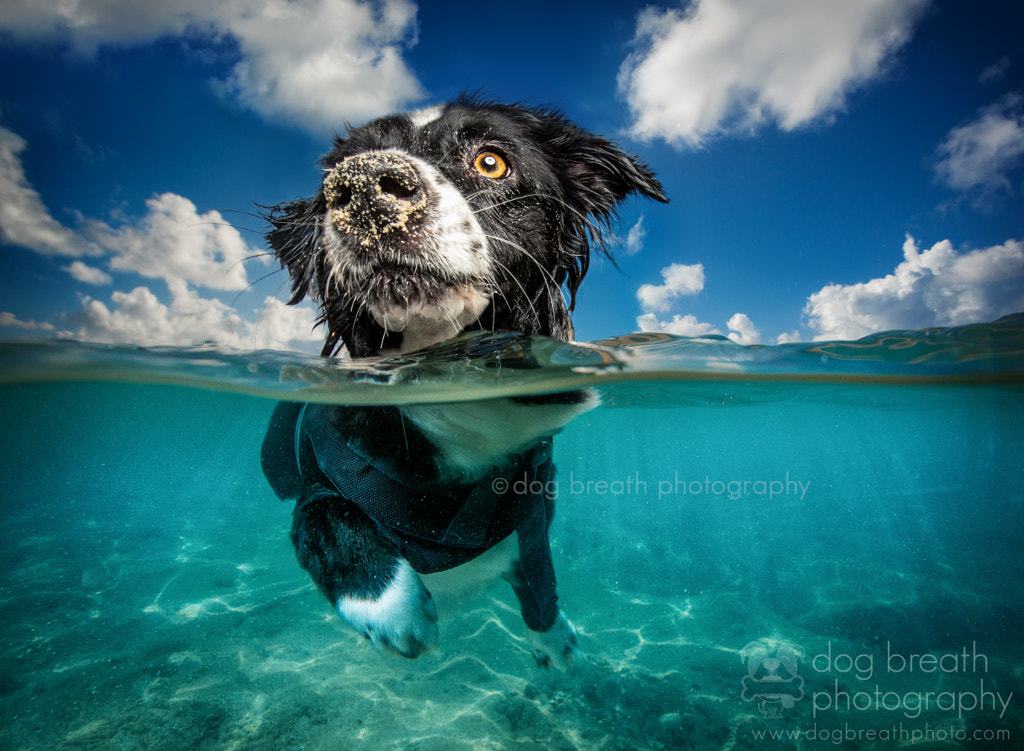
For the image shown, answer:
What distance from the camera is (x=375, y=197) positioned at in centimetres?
203

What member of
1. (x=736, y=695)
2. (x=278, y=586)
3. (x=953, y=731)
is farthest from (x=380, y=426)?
(x=953, y=731)

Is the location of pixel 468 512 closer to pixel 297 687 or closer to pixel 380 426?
pixel 380 426

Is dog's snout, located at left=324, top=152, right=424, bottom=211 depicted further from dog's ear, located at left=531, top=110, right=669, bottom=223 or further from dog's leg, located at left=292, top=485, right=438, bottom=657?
dog's leg, located at left=292, top=485, right=438, bottom=657

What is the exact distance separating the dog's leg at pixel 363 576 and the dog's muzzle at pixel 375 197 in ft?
5.78

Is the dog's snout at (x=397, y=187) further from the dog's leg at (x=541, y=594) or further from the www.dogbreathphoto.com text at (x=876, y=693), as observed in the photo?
the www.dogbreathphoto.com text at (x=876, y=693)

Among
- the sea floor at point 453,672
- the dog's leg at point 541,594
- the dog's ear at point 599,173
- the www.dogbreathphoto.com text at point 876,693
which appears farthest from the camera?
the www.dogbreathphoto.com text at point 876,693

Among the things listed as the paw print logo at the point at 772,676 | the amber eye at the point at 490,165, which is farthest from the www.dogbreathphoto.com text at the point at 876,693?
the amber eye at the point at 490,165

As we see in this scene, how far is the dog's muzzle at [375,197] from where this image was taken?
198cm

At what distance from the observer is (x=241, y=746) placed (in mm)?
4039

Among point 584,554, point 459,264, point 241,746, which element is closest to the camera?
point 459,264

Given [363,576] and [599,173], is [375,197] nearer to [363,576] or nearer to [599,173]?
[599,173]

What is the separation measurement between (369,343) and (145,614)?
286 inches

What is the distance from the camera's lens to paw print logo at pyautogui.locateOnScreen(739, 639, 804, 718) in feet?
16.6

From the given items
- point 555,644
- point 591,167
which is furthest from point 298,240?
point 555,644
